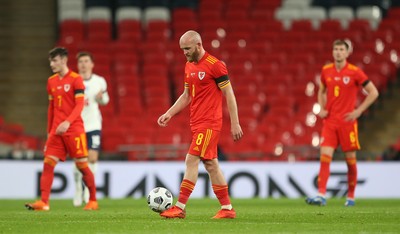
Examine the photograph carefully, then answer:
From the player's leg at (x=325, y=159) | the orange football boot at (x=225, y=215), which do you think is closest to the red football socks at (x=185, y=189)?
the orange football boot at (x=225, y=215)

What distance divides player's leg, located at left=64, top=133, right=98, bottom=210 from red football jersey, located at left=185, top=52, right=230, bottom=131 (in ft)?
8.29

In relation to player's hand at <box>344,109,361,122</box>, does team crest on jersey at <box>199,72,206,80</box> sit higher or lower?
higher

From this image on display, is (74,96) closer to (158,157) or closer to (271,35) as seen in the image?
(158,157)

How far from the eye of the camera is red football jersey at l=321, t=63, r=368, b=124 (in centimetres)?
1271

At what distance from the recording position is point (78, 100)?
37.8 feet

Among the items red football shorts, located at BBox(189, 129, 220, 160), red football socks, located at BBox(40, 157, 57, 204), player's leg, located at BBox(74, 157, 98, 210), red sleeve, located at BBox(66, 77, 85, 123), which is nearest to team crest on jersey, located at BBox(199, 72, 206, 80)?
red football shorts, located at BBox(189, 129, 220, 160)

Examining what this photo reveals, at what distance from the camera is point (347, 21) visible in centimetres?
2366

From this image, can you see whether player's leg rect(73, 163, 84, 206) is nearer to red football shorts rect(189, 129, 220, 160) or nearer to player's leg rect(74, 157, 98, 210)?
player's leg rect(74, 157, 98, 210)

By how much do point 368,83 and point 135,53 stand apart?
10466 mm

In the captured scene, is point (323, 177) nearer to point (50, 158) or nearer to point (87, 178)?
point (87, 178)

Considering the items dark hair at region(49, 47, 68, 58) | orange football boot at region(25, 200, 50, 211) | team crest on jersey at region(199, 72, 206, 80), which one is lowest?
orange football boot at region(25, 200, 50, 211)

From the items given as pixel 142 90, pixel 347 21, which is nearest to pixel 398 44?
pixel 347 21

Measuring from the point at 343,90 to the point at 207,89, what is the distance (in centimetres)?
377

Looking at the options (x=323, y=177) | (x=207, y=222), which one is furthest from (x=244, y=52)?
(x=207, y=222)
